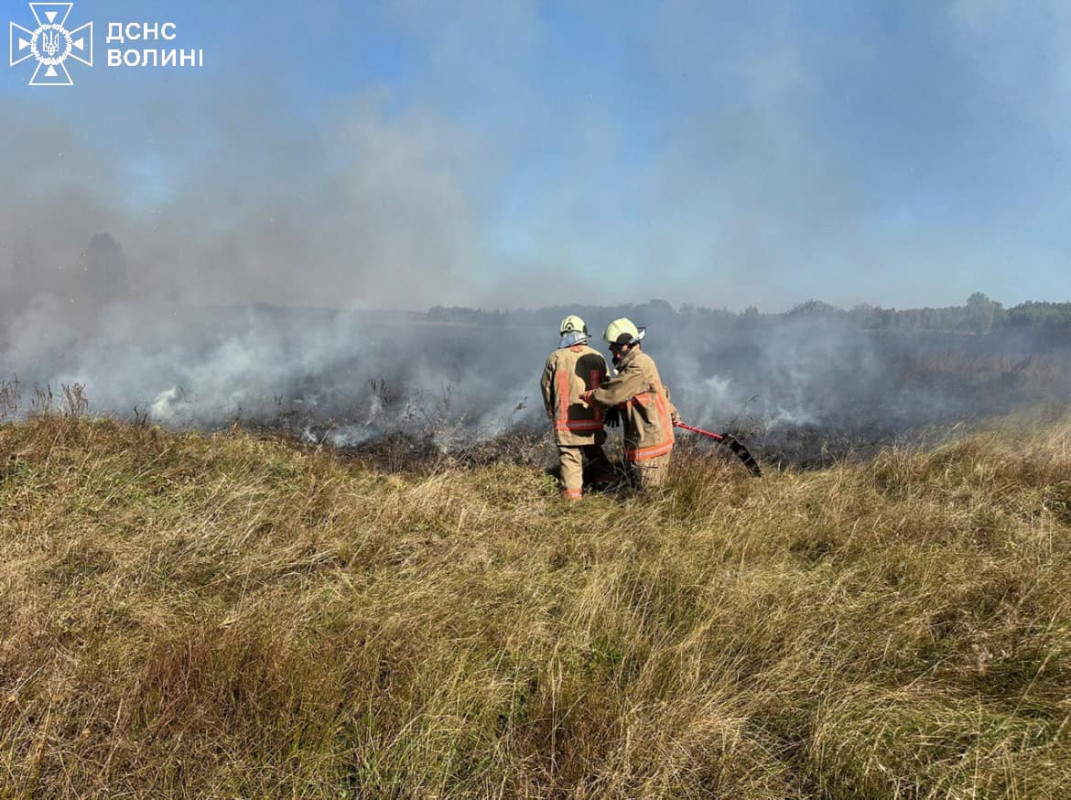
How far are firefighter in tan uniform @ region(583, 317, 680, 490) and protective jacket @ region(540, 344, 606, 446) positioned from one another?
19.9 inches

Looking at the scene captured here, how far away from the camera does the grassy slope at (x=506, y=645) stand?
1.90m

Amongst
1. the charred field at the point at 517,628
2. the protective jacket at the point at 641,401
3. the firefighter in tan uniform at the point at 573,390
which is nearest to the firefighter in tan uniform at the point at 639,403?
the protective jacket at the point at 641,401

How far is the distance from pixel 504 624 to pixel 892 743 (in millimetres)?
1747

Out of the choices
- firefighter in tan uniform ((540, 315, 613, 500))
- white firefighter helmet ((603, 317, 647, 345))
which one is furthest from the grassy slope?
white firefighter helmet ((603, 317, 647, 345))

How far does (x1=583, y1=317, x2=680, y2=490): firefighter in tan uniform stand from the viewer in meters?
5.41

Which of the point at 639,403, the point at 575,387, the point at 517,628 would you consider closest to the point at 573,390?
the point at 575,387

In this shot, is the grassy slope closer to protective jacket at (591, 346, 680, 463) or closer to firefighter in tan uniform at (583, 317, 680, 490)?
firefighter in tan uniform at (583, 317, 680, 490)

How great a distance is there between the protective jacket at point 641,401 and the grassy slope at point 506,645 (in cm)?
103

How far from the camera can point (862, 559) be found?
12.0 ft

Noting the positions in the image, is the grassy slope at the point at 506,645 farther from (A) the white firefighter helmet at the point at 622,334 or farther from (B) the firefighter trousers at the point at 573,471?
(A) the white firefighter helmet at the point at 622,334

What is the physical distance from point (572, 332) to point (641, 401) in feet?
4.44

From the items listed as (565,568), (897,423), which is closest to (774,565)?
(565,568)

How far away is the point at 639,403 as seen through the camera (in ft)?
18.3

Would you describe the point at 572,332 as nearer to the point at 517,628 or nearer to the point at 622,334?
the point at 622,334
